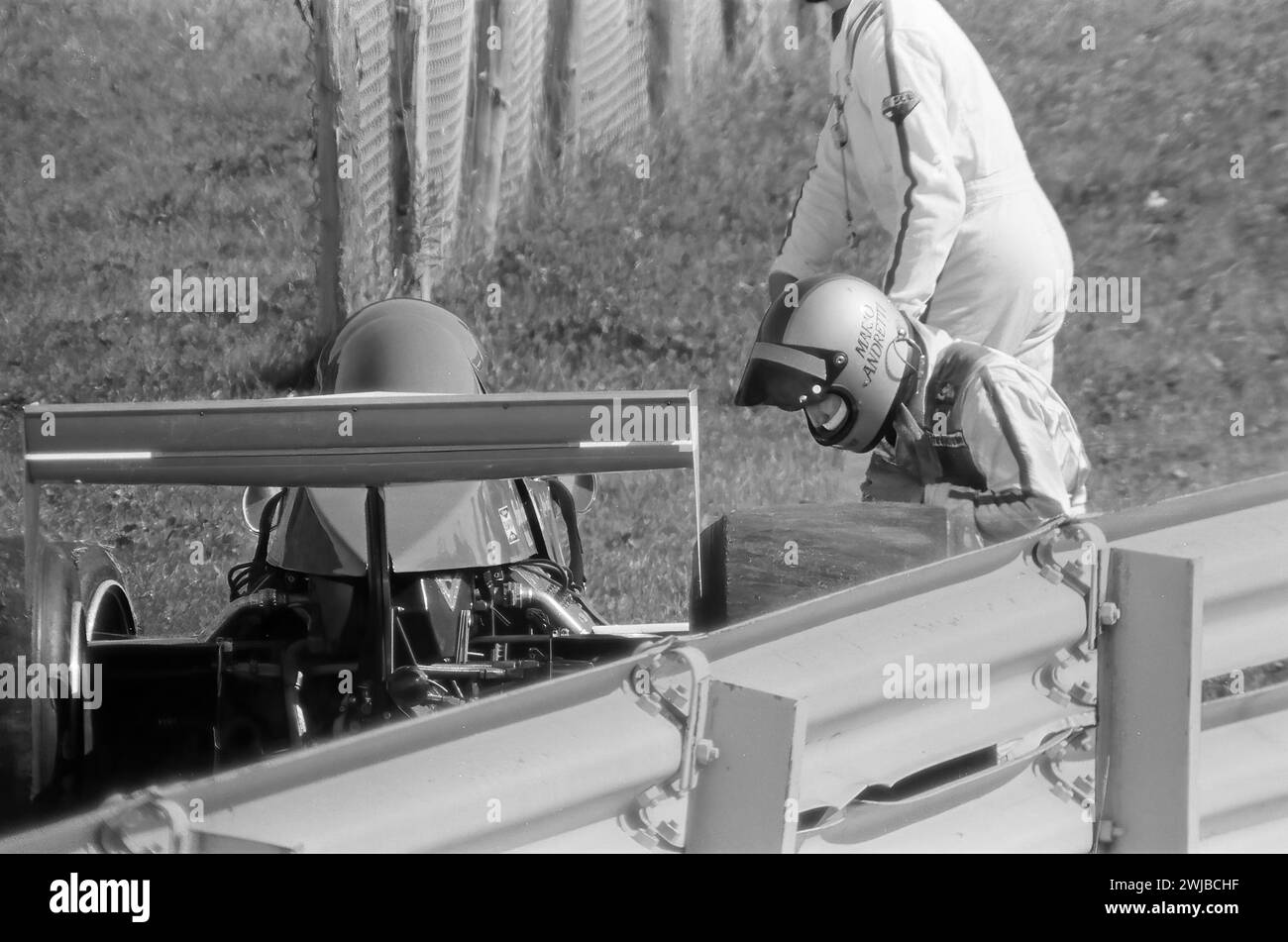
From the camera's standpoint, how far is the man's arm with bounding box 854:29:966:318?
5445 mm

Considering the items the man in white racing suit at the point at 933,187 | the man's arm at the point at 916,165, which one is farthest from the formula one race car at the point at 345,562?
the man in white racing suit at the point at 933,187

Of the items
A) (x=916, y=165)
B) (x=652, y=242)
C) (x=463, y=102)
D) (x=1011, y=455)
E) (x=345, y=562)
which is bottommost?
(x=345, y=562)

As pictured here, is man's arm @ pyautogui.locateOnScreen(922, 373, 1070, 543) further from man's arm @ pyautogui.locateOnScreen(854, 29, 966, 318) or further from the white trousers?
the white trousers

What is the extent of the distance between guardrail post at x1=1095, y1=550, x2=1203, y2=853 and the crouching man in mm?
1326

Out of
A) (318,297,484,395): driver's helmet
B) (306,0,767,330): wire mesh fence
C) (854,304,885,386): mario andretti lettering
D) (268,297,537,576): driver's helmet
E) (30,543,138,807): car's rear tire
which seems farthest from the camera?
(306,0,767,330): wire mesh fence

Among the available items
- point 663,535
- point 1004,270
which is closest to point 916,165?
point 1004,270

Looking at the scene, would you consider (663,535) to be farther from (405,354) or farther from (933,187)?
(405,354)

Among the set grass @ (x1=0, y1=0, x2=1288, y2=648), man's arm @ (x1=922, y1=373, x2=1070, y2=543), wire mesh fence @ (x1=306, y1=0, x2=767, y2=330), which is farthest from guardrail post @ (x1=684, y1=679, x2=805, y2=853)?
wire mesh fence @ (x1=306, y1=0, x2=767, y2=330)

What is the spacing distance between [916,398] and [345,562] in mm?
1485

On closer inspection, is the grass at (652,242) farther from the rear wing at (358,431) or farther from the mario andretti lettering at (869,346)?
the rear wing at (358,431)

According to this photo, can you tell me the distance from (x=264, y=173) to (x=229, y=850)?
1031 centimetres

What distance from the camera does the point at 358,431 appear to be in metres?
2.95

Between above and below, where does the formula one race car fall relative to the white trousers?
below

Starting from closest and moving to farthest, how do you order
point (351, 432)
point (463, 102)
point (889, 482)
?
point (351, 432), point (889, 482), point (463, 102)
